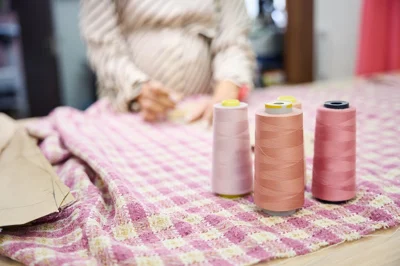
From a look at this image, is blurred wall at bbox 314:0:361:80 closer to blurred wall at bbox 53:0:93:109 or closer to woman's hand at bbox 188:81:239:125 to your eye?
blurred wall at bbox 53:0:93:109

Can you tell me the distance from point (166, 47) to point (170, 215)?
2.64 ft

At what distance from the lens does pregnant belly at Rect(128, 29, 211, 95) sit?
1317mm

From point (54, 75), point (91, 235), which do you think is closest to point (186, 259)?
point (91, 235)

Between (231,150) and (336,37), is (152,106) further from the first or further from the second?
(336,37)

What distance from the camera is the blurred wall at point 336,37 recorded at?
2.91 metres

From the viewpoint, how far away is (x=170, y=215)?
60 cm

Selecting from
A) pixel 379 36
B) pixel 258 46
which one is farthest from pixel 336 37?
pixel 379 36

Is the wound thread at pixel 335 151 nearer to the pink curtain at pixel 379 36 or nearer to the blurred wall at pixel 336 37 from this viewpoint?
the pink curtain at pixel 379 36

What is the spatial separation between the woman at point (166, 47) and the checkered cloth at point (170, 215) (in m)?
0.31

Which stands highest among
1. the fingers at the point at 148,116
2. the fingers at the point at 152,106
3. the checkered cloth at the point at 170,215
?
the fingers at the point at 152,106

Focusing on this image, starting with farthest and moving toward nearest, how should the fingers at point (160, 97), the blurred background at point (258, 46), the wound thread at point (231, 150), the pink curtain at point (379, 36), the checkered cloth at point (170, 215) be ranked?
the blurred background at point (258, 46), the pink curtain at point (379, 36), the fingers at point (160, 97), the wound thread at point (231, 150), the checkered cloth at point (170, 215)

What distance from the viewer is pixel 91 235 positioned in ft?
1.73

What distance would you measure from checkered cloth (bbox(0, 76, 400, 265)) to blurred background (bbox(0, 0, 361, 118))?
6.33 feet

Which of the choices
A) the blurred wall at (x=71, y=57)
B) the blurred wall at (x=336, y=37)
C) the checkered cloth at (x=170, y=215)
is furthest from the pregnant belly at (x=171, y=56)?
the blurred wall at (x=336, y=37)
